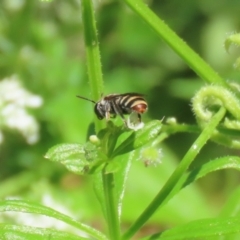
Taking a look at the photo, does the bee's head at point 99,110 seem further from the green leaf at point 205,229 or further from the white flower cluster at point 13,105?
the white flower cluster at point 13,105

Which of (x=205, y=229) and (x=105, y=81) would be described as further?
(x=105, y=81)

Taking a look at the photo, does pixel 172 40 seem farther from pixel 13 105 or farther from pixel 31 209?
pixel 13 105

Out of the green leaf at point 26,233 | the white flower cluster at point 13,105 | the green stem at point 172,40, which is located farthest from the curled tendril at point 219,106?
the white flower cluster at point 13,105

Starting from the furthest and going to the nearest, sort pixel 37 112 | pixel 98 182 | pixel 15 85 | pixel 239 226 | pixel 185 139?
pixel 185 139 < pixel 37 112 < pixel 15 85 < pixel 98 182 < pixel 239 226

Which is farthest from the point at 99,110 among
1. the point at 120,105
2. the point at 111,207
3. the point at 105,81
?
the point at 105,81

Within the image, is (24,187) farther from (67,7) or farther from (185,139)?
(185,139)

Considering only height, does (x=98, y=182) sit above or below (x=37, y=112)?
below

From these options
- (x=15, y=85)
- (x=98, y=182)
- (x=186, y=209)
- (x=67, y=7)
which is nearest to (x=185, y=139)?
(x=186, y=209)
